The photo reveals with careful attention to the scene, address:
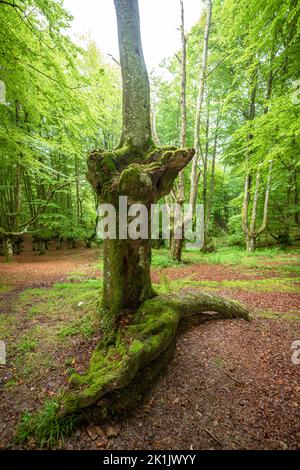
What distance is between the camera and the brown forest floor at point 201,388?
6.64 ft

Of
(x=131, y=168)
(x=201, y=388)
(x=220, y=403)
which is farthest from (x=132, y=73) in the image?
(x=220, y=403)

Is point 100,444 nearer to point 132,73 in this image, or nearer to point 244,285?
point 132,73

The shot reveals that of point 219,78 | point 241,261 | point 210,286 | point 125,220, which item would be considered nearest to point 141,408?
point 125,220

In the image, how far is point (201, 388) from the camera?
252 cm

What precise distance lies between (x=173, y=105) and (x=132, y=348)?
16.0 meters

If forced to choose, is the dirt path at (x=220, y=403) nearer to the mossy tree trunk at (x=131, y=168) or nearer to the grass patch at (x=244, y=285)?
the mossy tree trunk at (x=131, y=168)

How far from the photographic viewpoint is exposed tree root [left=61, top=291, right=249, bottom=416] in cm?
222

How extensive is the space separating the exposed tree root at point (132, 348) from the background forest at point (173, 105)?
167 inches

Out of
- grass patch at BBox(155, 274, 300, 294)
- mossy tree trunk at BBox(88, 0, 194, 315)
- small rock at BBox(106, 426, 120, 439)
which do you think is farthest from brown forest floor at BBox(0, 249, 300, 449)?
grass patch at BBox(155, 274, 300, 294)

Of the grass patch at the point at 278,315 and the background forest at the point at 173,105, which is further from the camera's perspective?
the background forest at the point at 173,105

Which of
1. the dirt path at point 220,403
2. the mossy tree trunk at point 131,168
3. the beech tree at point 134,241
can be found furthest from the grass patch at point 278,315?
the mossy tree trunk at point 131,168

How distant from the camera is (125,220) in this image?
3.17m

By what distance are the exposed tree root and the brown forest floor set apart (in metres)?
0.30

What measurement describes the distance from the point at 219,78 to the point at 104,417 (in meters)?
16.1
